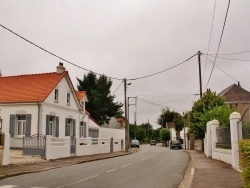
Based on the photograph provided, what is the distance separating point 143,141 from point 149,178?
100165mm

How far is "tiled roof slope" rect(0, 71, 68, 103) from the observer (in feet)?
103

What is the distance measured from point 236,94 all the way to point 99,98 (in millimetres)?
25117

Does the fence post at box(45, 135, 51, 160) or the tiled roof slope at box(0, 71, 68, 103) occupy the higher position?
the tiled roof slope at box(0, 71, 68, 103)

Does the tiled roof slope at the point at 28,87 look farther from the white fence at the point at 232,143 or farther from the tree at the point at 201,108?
the white fence at the point at 232,143

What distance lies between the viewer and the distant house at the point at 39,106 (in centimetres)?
3050

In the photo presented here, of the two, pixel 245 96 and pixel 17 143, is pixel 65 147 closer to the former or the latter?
pixel 17 143

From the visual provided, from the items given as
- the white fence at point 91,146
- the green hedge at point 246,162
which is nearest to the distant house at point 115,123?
the white fence at point 91,146

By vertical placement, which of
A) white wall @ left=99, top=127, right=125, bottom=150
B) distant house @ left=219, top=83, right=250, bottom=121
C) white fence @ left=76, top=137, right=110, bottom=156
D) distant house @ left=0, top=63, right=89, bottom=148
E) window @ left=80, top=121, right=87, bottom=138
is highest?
distant house @ left=219, top=83, right=250, bottom=121

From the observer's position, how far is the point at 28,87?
33.3m

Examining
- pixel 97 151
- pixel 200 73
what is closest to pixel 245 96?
pixel 200 73

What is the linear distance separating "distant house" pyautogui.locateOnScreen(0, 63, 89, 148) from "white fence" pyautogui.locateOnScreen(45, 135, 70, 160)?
13.4 feet

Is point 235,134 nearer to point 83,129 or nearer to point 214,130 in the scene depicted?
point 214,130

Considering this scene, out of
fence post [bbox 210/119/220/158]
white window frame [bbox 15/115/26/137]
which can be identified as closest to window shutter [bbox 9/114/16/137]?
white window frame [bbox 15/115/26/137]

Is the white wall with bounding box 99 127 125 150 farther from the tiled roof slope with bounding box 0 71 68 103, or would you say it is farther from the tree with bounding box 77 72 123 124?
the tiled roof slope with bounding box 0 71 68 103
